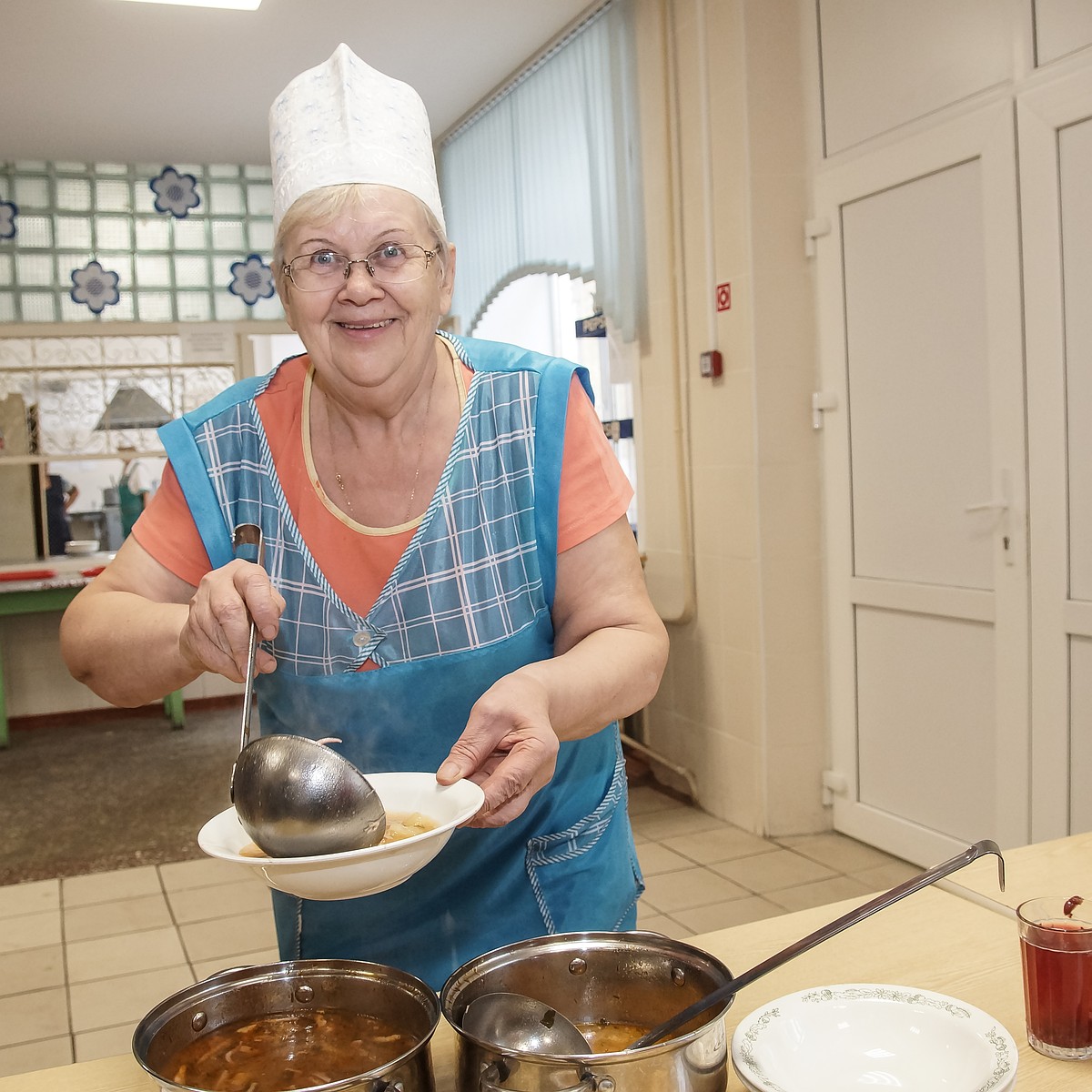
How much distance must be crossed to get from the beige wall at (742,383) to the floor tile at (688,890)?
454 millimetres

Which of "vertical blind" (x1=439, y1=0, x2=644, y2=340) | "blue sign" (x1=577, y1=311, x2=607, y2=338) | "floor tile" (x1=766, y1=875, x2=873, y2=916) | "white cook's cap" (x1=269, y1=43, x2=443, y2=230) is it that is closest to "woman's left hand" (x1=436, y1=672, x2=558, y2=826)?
"white cook's cap" (x1=269, y1=43, x2=443, y2=230)

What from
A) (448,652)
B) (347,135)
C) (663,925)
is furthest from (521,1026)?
(663,925)

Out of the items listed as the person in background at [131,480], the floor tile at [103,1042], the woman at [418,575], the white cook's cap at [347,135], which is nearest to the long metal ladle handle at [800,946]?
the woman at [418,575]

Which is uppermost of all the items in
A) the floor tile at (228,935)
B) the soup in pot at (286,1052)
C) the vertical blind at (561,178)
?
the vertical blind at (561,178)

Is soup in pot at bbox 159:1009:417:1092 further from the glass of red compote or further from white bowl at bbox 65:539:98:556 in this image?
white bowl at bbox 65:539:98:556

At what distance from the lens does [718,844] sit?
3.88 m

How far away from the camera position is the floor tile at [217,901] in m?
3.56

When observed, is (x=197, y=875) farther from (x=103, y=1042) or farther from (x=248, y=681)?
(x=248, y=681)

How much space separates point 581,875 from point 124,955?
2.44 meters

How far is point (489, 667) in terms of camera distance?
4.39 ft

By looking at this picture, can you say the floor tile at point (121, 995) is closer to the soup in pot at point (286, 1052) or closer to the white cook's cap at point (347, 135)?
the soup in pot at point (286, 1052)

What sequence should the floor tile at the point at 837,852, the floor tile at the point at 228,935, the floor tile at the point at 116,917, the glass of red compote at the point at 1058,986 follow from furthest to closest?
1. the floor tile at the point at 837,852
2. the floor tile at the point at 116,917
3. the floor tile at the point at 228,935
4. the glass of red compote at the point at 1058,986

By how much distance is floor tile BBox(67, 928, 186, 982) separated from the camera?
3178 millimetres

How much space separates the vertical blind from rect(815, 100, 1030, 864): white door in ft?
3.00
